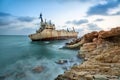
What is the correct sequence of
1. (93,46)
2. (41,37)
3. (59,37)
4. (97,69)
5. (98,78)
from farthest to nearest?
(59,37), (41,37), (93,46), (97,69), (98,78)

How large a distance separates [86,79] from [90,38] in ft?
95.8

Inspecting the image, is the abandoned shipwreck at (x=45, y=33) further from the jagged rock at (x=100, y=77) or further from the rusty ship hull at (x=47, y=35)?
the jagged rock at (x=100, y=77)

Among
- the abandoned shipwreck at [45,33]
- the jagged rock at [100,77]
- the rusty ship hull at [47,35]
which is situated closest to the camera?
the jagged rock at [100,77]

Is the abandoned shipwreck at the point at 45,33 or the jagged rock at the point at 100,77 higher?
the abandoned shipwreck at the point at 45,33

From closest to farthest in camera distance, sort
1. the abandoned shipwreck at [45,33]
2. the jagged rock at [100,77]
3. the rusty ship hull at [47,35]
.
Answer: the jagged rock at [100,77] → the rusty ship hull at [47,35] → the abandoned shipwreck at [45,33]

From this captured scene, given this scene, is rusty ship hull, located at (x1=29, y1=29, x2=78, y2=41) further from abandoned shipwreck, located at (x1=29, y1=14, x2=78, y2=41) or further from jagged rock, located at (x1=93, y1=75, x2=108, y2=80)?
jagged rock, located at (x1=93, y1=75, x2=108, y2=80)

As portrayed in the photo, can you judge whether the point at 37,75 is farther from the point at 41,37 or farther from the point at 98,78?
the point at 41,37

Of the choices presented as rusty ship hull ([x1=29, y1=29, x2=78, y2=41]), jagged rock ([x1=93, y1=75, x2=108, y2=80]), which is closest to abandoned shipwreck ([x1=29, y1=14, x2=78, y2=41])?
A: rusty ship hull ([x1=29, y1=29, x2=78, y2=41])

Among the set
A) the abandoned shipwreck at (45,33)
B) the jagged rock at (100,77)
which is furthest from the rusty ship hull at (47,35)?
the jagged rock at (100,77)

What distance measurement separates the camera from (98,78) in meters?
15.7

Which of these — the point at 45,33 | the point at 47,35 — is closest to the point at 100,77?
the point at 45,33

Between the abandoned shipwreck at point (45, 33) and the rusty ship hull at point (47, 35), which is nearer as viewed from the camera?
the rusty ship hull at point (47, 35)

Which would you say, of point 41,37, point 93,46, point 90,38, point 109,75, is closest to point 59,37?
point 41,37

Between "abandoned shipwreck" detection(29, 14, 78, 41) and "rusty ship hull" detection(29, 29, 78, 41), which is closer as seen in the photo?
"rusty ship hull" detection(29, 29, 78, 41)
